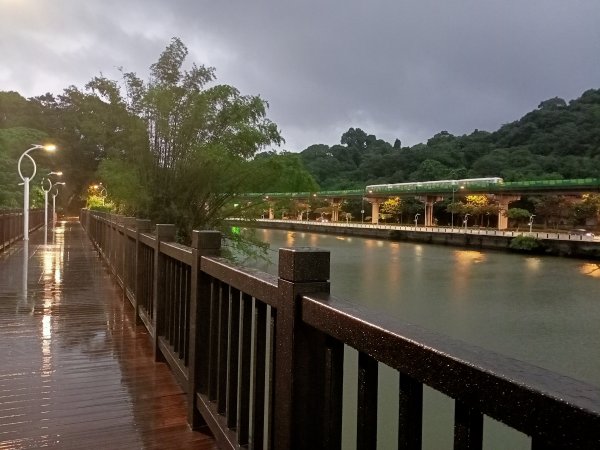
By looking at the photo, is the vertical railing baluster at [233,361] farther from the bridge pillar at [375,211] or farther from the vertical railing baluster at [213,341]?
the bridge pillar at [375,211]

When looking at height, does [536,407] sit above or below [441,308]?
above

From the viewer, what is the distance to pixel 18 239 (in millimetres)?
14594

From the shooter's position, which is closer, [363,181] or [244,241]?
[244,241]

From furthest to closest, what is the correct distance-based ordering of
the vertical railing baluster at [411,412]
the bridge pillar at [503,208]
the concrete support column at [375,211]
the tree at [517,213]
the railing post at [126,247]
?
the concrete support column at [375,211] → the tree at [517,213] → the bridge pillar at [503,208] → the railing post at [126,247] → the vertical railing baluster at [411,412]

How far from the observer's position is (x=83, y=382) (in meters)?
3.01

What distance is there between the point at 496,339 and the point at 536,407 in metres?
13.4

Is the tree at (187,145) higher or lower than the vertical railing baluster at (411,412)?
higher

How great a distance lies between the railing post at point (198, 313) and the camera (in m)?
2.34

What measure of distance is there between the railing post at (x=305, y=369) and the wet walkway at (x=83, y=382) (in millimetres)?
1047

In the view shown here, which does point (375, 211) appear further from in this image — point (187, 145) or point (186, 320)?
point (186, 320)

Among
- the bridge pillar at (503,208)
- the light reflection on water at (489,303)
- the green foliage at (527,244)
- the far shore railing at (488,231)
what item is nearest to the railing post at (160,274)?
the light reflection on water at (489,303)

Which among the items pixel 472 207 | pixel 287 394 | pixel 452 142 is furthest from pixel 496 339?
pixel 452 142

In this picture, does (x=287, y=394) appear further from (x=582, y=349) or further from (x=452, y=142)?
(x=452, y=142)

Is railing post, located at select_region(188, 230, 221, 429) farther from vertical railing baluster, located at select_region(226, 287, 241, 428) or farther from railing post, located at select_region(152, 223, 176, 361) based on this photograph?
railing post, located at select_region(152, 223, 176, 361)
